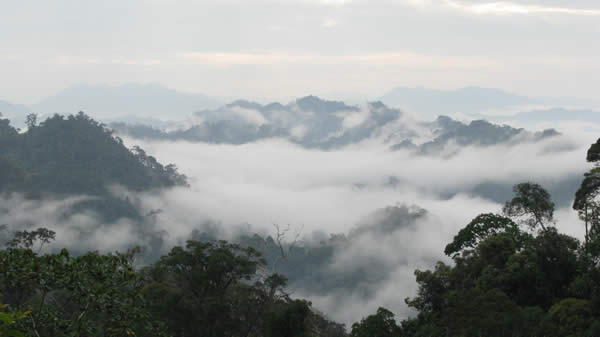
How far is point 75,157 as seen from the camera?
509 ft

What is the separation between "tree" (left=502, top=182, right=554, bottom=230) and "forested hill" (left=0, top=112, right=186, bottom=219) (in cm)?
13652

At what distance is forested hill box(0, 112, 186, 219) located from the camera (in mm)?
145875

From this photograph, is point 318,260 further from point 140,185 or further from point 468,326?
point 468,326

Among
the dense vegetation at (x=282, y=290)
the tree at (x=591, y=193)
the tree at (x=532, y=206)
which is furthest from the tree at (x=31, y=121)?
the tree at (x=591, y=193)

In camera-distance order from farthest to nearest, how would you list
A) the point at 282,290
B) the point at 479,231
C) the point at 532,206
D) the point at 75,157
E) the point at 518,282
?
1. the point at 75,157
2. the point at 479,231
3. the point at 532,206
4. the point at 282,290
5. the point at 518,282

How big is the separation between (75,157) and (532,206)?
511 ft

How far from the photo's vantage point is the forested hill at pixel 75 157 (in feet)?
479

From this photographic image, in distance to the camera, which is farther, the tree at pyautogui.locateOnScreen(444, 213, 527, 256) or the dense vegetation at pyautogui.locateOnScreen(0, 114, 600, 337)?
the tree at pyautogui.locateOnScreen(444, 213, 527, 256)

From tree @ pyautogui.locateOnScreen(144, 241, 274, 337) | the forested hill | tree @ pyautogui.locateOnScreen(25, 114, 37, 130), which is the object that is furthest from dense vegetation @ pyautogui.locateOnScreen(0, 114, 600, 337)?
tree @ pyautogui.locateOnScreen(25, 114, 37, 130)

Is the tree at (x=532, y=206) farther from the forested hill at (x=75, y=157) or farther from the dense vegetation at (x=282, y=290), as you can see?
the forested hill at (x=75, y=157)

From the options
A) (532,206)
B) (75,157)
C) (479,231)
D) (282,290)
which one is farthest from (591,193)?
(75,157)

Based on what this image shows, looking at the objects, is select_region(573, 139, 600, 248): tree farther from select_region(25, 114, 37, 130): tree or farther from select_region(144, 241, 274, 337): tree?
select_region(25, 114, 37, 130): tree

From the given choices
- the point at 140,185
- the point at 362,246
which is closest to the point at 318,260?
the point at 362,246

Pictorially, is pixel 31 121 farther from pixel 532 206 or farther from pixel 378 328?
pixel 532 206
